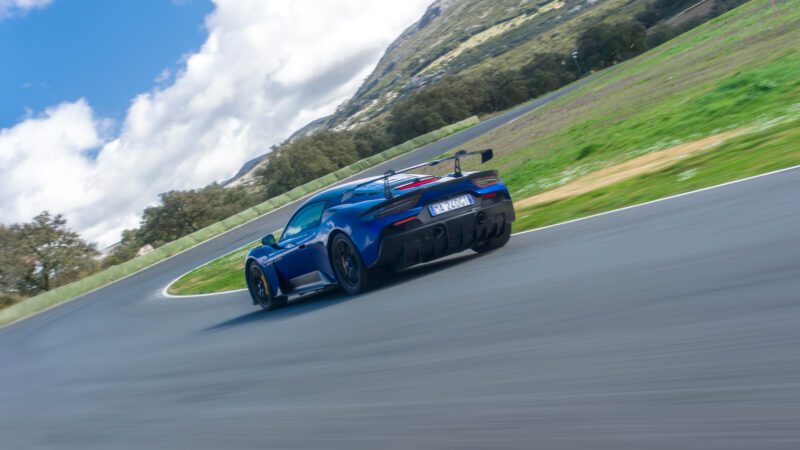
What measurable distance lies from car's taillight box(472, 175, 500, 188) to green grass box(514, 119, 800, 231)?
1.99 meters

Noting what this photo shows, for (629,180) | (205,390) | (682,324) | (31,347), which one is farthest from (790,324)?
(31,347)

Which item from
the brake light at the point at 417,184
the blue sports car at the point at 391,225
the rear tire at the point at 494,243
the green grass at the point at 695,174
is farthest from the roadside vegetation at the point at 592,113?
the brake light at the point at 417,184

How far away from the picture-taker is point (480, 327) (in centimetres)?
513

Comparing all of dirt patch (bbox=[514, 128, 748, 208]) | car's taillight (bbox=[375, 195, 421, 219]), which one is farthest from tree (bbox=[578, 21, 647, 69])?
car's taillight (bbox=[375, 195, 421, 219])

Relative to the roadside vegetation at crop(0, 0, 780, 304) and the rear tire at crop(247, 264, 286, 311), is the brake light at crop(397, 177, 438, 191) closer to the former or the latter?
the rear tire at crop(247, 264, 286, 311)

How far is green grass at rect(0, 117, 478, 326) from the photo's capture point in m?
33.2

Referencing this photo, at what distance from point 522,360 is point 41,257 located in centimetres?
5584

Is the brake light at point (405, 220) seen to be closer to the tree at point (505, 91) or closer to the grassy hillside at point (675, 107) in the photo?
the grassy hillside at point (675, 107)

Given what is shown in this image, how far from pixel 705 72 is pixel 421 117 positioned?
47.1 m

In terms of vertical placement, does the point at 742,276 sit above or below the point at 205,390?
below

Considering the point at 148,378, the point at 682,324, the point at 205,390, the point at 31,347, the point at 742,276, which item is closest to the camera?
the point at 682,324

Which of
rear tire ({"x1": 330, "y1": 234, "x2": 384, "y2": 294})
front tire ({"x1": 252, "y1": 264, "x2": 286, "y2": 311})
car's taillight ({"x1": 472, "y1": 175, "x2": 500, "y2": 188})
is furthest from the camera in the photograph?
front tire ({"x1": 252, "y1": 264, "x2": 286, "y2": 311})

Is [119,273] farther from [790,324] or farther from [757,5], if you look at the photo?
[790,324]

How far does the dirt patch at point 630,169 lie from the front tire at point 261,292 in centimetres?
497
